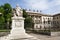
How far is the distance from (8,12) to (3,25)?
1484 centimetres

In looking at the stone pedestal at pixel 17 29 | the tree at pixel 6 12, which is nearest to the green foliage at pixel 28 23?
the tree at pixel 6 12

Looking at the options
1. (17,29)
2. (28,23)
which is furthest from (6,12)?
(17,29)

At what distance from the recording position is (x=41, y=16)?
80625mm

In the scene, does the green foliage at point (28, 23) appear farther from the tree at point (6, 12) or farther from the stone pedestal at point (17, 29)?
the stone pedestal at point (17, 29)

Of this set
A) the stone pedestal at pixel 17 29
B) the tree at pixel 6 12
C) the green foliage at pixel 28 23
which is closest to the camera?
the stone pedestal at pixel 17 29

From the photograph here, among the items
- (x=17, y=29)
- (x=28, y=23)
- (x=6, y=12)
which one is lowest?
(x=28, y=23)

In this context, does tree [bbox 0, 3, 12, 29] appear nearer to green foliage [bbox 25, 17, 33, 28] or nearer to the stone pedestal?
green foliage [bbox 25, 17, 33, 28]

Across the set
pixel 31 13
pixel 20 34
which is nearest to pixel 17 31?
pixel 20 34

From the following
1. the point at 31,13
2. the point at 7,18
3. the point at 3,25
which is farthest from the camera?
the point at 31,13

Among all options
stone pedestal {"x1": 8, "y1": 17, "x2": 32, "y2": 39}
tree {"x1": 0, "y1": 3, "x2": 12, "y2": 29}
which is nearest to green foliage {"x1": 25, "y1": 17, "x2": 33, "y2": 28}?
tree {"x1": 0, "y1": 3, "x2": 12, "y2": 29}

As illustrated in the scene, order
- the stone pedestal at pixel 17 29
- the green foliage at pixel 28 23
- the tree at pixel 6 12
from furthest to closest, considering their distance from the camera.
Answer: the tree at pixel 6 12, the green foliage at pixel 28 23, the stone pedestal at pixel 17 29

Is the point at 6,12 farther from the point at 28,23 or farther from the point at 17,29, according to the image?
the point at 17,29

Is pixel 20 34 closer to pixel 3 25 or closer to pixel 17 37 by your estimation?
→ pixel 17 37

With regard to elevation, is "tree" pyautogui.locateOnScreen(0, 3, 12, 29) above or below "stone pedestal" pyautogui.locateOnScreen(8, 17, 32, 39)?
above
